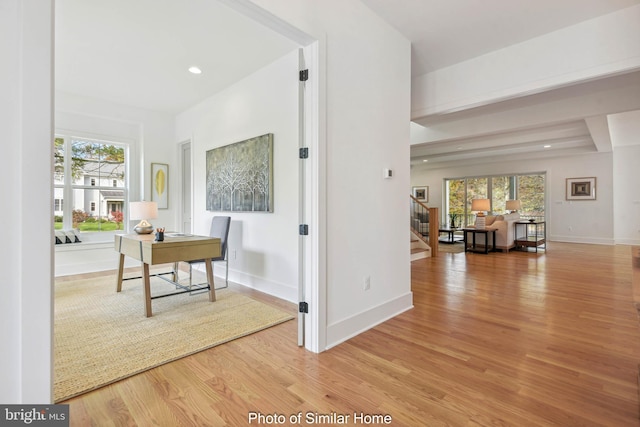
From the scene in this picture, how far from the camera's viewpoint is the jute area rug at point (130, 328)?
201 centimetres

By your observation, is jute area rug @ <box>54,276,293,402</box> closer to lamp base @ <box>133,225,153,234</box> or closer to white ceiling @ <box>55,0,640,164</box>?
lamp base @ <box>133,225,153,234</box>

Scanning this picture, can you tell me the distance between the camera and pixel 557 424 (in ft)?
4.91

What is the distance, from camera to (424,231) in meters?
7.25

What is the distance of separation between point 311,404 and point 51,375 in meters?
1.17

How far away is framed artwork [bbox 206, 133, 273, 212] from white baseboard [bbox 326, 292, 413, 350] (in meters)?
1.73

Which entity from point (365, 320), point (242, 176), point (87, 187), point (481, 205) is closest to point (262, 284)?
point (242, 176)

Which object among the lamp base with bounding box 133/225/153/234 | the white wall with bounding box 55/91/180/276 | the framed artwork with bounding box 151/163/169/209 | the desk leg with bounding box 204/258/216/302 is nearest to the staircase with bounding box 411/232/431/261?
the desk leg with bounding box 204/258/216/302

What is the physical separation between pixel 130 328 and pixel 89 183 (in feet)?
12.1

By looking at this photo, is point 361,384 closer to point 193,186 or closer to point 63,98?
point 193,186

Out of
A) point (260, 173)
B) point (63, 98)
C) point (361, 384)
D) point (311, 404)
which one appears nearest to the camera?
point (311, 404)

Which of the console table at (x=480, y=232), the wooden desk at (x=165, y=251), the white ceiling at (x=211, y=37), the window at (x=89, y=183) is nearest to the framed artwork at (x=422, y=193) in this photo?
the console table at (x=480, y=232)

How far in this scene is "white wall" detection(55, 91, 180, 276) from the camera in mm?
4816
